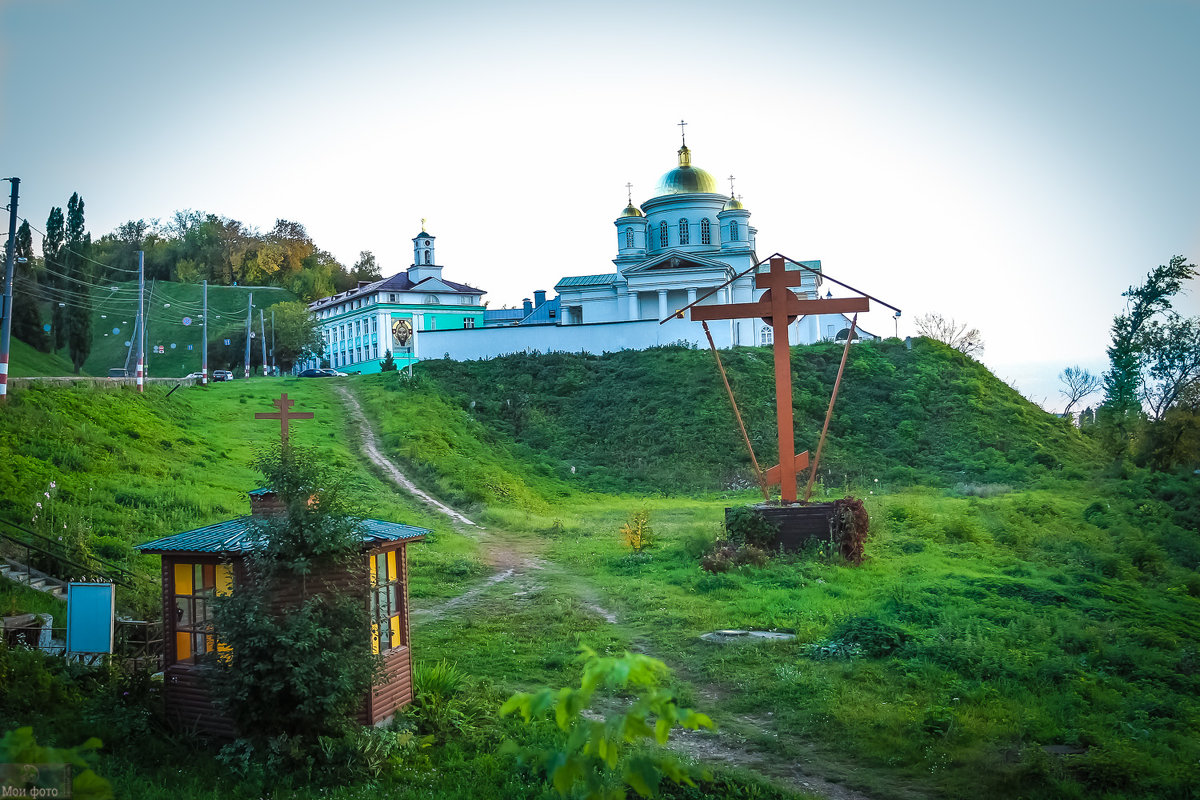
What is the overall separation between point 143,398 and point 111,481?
12.4 metres

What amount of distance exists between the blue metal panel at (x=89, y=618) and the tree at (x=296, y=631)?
2.27 m

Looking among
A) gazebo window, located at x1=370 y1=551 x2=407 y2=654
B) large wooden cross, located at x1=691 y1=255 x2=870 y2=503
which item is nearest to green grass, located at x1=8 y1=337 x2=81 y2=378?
large wooden cross, located at x1=691 y1=255 x2=870 y2=503

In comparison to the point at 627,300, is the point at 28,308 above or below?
below

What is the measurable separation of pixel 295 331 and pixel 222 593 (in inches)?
2174

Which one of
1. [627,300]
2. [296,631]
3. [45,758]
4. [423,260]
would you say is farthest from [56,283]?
[45,758]

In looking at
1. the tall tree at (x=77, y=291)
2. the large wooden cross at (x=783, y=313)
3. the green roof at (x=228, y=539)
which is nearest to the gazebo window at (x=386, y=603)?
the green roof at (x=228, y=539)

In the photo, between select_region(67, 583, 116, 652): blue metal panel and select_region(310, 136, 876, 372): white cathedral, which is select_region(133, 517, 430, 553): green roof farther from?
select_region(310, 136, 876, 372): white cathedral

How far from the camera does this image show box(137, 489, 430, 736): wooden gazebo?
32.8ft

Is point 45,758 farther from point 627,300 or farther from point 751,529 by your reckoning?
point 627,300

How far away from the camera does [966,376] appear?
43.2m

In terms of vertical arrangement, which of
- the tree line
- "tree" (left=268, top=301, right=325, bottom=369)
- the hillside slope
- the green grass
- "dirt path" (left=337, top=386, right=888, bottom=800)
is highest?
the tree line

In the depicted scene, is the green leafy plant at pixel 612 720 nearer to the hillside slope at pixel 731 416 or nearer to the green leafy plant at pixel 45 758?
the green leafy plant at pixel 45 758

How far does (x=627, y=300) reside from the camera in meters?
53.4

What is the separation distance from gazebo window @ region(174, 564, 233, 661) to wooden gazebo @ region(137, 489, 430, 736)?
0.01 m
